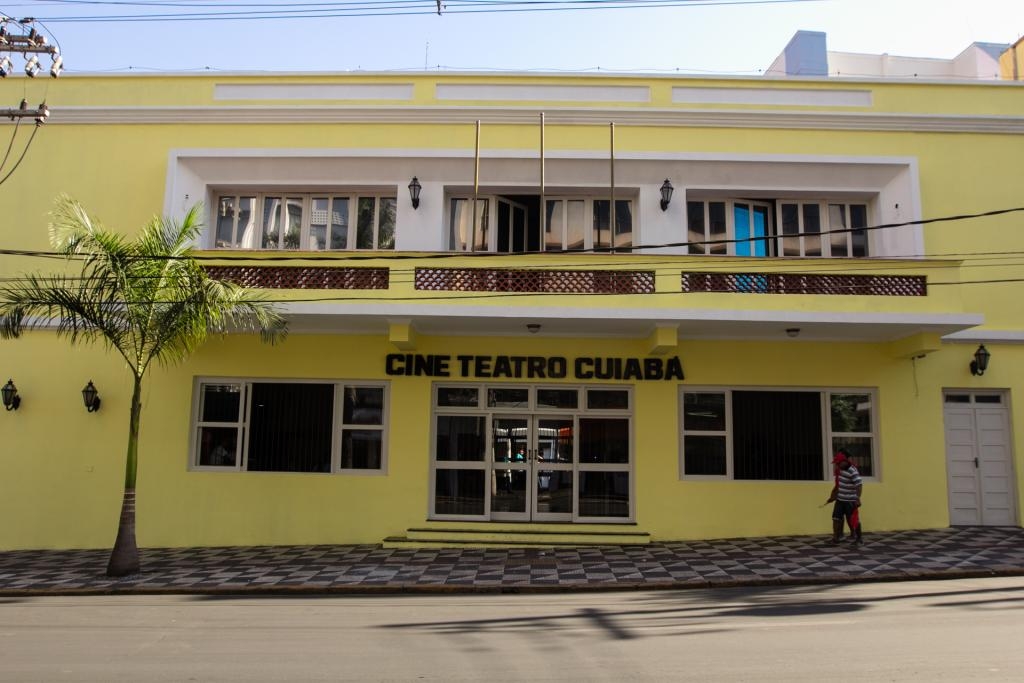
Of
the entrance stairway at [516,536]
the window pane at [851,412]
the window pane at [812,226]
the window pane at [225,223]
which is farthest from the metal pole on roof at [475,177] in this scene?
the window pane at [851,412]

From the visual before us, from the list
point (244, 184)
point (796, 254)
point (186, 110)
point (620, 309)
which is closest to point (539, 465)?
point (620, 309)

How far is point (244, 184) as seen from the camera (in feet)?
46.6

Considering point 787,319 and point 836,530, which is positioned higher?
point 787,319

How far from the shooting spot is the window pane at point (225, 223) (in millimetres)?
14453

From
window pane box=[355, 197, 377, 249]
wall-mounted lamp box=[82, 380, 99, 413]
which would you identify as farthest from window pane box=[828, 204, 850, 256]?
wall-mounted lamp box=[82, 380, 99, 413]

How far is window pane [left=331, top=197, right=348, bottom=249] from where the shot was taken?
1438cm

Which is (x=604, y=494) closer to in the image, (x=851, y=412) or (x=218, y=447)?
(x=851, y=412)

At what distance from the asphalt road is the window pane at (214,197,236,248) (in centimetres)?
706

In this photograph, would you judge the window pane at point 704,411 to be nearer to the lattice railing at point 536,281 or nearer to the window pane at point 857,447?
the window pane at point 857,447

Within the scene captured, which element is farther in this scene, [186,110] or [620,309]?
[186,110]

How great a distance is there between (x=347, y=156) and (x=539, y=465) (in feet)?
21.5

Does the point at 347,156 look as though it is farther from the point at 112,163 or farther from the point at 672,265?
the point at 672,265

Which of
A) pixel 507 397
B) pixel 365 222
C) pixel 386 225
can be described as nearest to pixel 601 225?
pixel 507 397

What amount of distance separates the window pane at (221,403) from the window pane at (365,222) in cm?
346
